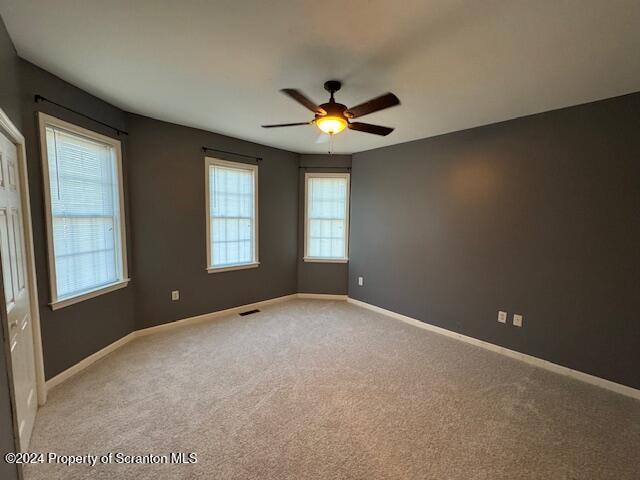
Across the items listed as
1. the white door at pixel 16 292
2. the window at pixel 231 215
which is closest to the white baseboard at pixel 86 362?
the white door at pixel 16 292

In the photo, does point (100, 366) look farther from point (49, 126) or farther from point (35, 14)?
point (35, 14)

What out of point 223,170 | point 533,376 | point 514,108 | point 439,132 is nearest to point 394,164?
point 439,132

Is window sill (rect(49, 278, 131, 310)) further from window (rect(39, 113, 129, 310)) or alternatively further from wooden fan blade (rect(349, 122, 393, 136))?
wooden fan blade (rect(349, 122, 393, 136))

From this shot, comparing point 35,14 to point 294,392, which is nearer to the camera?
point 35,14

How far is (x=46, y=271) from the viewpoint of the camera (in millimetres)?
2170

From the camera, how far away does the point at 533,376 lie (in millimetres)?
2584

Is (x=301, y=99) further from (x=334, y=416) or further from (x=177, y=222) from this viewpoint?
(x=177, y=222)

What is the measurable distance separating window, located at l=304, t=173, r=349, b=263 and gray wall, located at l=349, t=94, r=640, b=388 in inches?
32.3

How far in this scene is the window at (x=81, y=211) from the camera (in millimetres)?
2242

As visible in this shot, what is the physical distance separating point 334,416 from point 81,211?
9.41ft

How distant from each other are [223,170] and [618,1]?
380 cm

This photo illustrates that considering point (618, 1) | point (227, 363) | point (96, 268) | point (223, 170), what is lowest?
point (227, 363)

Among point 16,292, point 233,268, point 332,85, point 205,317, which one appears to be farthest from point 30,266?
point 332,85

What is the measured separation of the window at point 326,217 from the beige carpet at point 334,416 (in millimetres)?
1960
